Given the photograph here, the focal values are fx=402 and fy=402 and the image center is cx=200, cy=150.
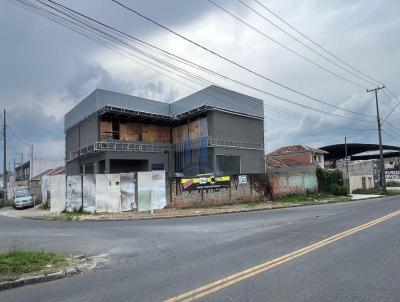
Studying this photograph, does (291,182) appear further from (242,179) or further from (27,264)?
(27,264)

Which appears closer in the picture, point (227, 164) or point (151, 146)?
point (227, 164)

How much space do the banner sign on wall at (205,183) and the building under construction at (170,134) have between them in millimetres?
7124

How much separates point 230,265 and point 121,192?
17.9 m

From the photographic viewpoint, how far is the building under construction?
36375 mm

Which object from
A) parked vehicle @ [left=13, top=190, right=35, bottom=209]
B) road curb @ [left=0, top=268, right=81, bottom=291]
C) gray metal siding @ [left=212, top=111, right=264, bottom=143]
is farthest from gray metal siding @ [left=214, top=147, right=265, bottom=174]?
road curb @ [left=0, top=268, right=81, bottom=291]

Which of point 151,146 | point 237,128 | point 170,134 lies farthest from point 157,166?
point 237,128

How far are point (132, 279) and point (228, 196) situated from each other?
22.1 m

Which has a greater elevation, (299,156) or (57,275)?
(299,156)

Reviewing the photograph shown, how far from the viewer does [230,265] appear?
8.43 metres

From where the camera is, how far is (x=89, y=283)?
7656 millimetres

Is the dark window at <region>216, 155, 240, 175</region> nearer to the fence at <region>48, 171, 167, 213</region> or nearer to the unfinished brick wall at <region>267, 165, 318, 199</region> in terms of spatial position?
the unfinished brick wall at <region>267, 165, 318, 199</region>

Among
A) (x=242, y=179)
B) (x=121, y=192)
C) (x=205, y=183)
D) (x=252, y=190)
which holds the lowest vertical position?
(x=252, y=190)

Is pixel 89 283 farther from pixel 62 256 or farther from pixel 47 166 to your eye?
pixel 47 166

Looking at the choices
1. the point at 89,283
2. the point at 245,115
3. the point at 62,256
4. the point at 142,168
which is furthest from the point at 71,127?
the point at 89,283
